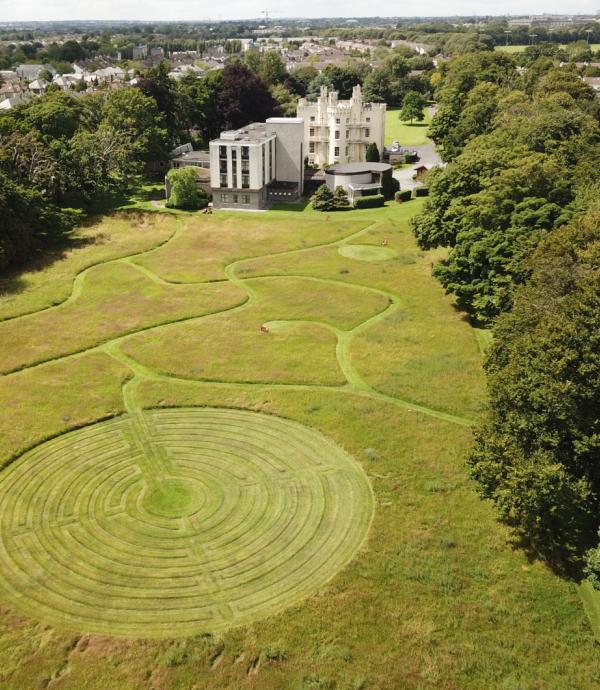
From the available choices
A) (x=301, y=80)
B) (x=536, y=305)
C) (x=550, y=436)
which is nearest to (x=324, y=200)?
(x=536, y=305)

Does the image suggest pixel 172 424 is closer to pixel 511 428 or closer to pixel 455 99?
pixel 511 428

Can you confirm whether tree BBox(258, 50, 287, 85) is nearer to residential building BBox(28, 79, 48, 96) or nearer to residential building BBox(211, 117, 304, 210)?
residential building BBox(28, 79, 48, 96)

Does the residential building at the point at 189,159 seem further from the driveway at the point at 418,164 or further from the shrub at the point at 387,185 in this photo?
the driveway at the point at 418,164

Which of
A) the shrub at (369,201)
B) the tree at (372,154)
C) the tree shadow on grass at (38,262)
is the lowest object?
the tree shadow on grass at (38,262)

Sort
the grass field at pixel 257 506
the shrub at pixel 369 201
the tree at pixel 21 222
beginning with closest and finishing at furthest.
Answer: the grass field at pixel 257 506, the tree at pixel 21 222, the shrub at pixel 369 201

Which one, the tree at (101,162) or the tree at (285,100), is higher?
the tree at (285,100)

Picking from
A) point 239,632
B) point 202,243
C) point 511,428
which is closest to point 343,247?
point 202,243

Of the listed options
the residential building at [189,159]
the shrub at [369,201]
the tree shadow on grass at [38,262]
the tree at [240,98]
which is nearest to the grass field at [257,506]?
the tree shadow on grass at [38,262]
